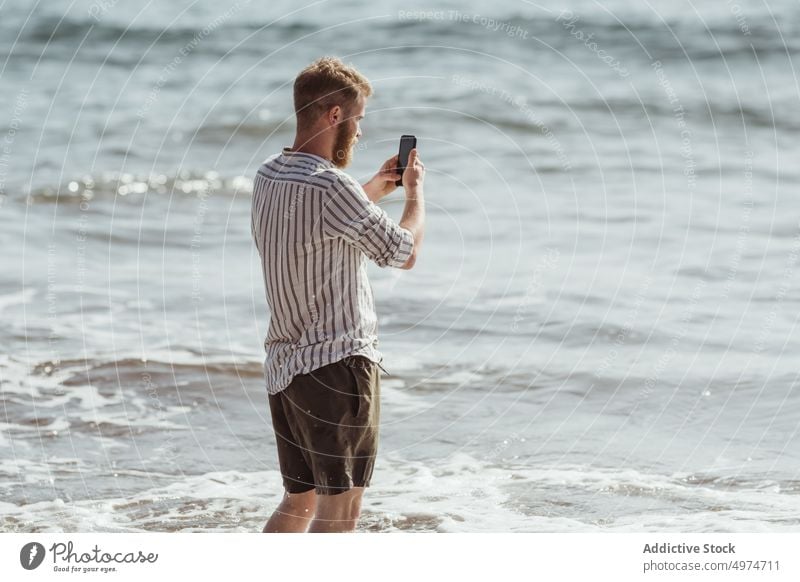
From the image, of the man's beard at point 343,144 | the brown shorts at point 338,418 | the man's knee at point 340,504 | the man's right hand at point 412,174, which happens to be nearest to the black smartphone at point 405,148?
the man's right hand at point 412,174

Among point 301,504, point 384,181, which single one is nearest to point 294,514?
point 301,504

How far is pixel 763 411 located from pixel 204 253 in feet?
19.1

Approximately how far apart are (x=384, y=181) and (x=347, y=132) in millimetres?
401

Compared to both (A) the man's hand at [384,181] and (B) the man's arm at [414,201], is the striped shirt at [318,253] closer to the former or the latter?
(B) the man's arm at [414,201]

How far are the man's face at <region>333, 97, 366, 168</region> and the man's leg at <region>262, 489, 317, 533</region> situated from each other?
140 centimetres

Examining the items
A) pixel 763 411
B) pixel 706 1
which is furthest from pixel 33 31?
pixel 763 411

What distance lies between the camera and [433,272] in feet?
34.8

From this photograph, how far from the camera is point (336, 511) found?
4480 millimetres

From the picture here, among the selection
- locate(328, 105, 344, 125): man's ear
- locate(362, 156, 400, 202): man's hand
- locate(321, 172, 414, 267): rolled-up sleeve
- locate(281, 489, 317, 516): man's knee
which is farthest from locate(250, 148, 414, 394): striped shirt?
locate(281, 489, 317, 516): man's knee

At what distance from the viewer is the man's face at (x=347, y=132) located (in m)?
4.46

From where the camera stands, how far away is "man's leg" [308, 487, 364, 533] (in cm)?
448

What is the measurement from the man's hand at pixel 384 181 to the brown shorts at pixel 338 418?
2.49 feet
